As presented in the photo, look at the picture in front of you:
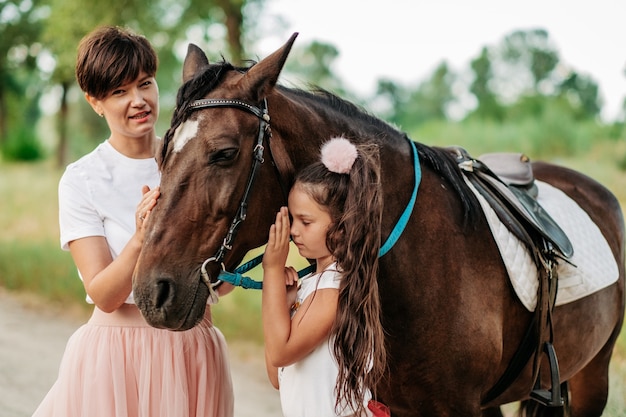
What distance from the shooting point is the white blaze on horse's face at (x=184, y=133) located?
183cm

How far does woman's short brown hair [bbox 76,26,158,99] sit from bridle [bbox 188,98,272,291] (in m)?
0.37

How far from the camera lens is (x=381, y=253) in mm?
2127

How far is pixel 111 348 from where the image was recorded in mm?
2090

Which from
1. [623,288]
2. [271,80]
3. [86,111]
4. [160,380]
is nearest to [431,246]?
[271,80]

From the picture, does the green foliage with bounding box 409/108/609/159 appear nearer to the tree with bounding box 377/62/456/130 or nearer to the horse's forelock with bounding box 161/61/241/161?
the tree with bounding box 377/62/456/130

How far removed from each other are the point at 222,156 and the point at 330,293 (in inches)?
21.6

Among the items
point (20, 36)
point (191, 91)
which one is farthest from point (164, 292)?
point (20, 36)

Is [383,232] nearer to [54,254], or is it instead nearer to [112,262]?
[112,262]

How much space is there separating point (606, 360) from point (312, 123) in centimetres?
262

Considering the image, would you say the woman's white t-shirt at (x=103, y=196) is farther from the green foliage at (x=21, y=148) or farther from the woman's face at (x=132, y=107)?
the green foliage at (x=21, y=148)

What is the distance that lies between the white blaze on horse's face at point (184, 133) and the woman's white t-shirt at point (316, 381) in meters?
→ 0.61

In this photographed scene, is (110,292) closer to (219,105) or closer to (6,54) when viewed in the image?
(219,105)

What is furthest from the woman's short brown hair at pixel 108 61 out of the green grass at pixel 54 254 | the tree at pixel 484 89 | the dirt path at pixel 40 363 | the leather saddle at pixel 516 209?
the tree at pixel 484 89

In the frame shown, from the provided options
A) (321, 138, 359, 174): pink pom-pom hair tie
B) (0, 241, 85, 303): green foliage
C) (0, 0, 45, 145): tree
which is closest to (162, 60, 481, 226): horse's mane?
(321, 138, 359, 174): pink pom-pom hair tie
